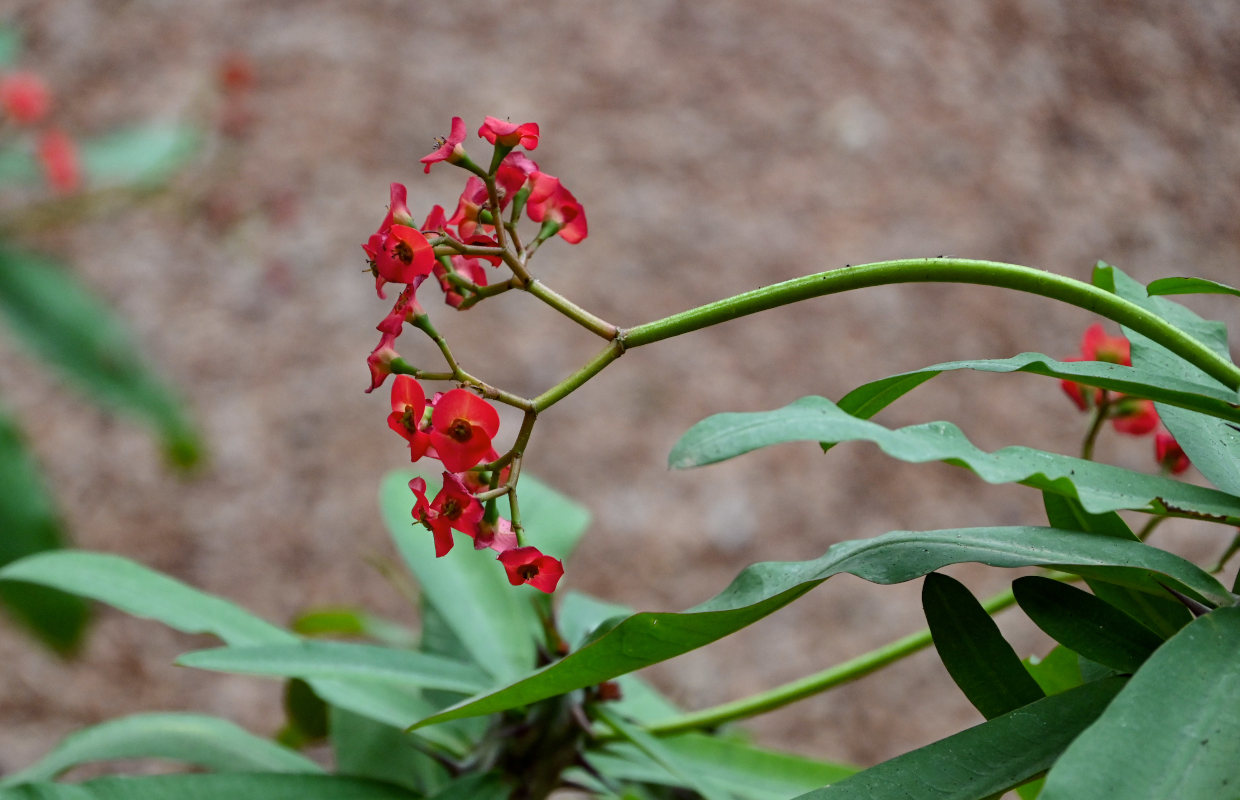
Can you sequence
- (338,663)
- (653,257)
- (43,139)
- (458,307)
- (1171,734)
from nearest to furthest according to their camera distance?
1. (1171,734)
2. (458,307)
3. (338,663)
4. (43,139)
5. (653,257)

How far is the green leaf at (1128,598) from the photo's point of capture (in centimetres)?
40

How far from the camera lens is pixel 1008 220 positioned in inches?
80.9

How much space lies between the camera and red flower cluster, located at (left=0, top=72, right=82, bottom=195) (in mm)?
1634

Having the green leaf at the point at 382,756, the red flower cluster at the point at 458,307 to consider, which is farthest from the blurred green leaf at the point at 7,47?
the red flower cluster at the point at 458,307

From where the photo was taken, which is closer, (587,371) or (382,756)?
(587,371)

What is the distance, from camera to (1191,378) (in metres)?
0.43

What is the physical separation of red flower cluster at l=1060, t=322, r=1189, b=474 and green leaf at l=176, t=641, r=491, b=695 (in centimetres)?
38

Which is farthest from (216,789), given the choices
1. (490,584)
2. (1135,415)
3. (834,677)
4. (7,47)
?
(7,47)

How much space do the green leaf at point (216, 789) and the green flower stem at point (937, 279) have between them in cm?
38

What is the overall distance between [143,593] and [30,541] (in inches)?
32.1

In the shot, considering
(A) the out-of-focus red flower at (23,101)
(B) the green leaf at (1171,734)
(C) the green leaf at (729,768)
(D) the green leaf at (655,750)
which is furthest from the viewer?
(A) the out-of-focus red flower at (23,101)

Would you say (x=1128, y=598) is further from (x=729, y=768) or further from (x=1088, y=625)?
(x=729, y=768)

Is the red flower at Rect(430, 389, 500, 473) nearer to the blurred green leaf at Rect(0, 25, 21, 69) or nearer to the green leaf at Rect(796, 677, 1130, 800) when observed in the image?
the green leaf at Rect(796, 677, 1130, 800)

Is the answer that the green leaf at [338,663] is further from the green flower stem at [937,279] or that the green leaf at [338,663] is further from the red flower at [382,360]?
the green flower stem at [937,279]
